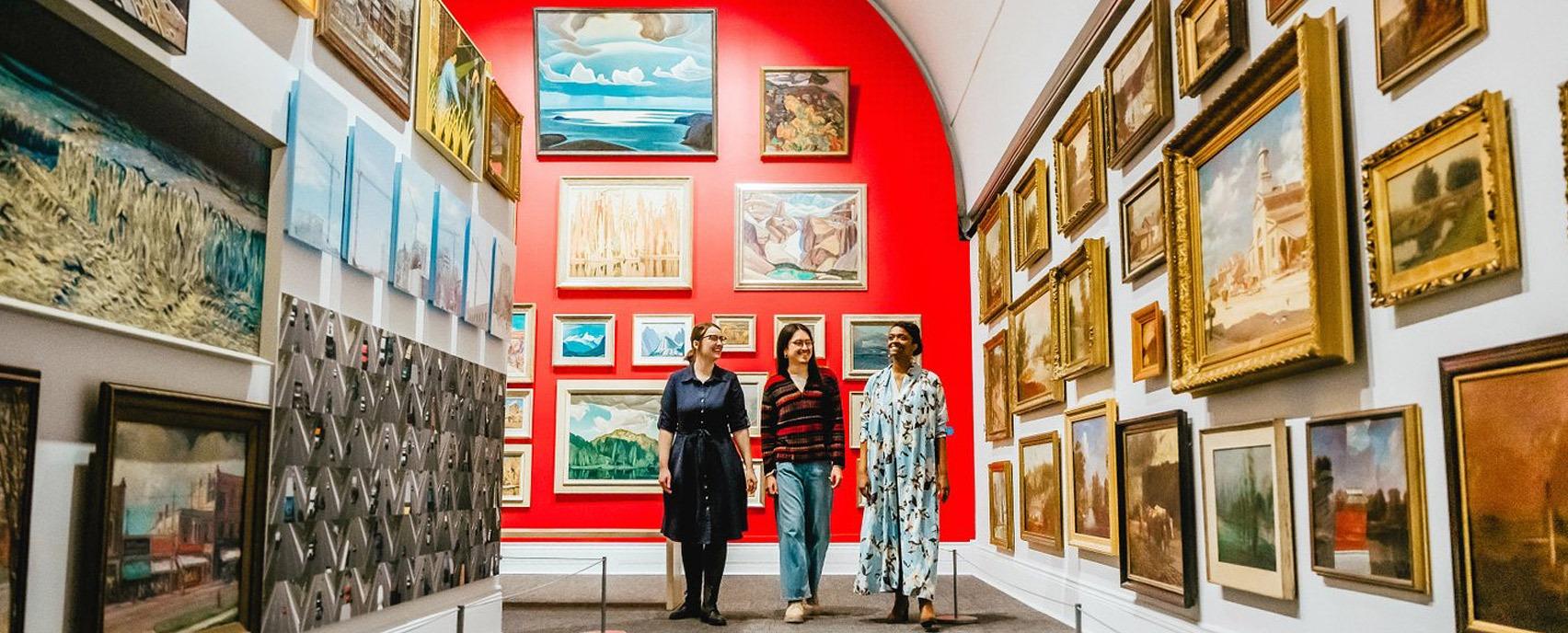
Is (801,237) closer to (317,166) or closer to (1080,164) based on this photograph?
(1080,164)

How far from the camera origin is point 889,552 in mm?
7965

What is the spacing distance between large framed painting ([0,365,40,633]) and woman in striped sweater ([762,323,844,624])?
548 cm

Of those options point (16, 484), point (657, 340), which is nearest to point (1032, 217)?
point (657, 340)

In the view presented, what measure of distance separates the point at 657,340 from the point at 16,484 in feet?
30.5

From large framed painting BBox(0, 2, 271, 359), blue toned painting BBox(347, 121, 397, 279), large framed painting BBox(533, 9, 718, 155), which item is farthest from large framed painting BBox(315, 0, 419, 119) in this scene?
large framed painting BBox(533, 9, 718, 155)

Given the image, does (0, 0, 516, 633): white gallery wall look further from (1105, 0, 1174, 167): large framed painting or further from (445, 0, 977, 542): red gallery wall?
(445, 0, 977, 542): red gallery wall

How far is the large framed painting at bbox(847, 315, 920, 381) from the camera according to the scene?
12250mm

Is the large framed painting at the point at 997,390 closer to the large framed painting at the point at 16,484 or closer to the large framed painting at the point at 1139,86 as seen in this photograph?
the large framed painting at the point at 1139,86

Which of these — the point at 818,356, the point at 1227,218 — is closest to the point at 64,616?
the point at 1227,218

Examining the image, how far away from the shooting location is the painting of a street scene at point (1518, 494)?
2.99m

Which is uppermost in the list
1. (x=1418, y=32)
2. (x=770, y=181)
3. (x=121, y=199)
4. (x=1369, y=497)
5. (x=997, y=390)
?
(x=770, y=181)

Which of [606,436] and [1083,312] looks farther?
[606,436]

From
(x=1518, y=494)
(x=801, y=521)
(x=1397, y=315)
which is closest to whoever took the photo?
(x=1518, y=494)

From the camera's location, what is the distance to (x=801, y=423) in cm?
824
